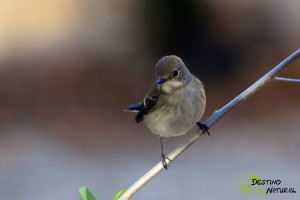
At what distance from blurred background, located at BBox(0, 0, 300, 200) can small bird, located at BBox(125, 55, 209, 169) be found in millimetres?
4649

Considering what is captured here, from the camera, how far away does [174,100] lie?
4.59m

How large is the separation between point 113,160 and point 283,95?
12.8 ft

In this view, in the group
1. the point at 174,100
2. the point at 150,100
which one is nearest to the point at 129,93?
the point at 150,100

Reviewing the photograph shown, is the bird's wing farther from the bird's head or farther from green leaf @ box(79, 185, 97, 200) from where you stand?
green leaf @ box(79, 185, 97, 200)

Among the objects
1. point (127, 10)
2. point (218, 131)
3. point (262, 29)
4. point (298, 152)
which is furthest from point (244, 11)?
point (298, 152)

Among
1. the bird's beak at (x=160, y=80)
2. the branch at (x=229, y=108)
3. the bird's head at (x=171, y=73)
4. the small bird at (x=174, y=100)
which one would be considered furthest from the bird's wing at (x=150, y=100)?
the branch at (x=229, y=108)

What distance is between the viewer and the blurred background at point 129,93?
10.4m

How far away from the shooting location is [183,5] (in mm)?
13211

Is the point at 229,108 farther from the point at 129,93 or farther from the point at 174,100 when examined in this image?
the point at 129,93

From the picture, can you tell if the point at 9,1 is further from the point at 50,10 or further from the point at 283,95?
the point at 283,95

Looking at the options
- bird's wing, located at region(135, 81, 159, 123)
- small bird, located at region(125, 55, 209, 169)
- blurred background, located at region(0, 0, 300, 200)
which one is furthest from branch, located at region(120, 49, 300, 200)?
blurred background, located at region(0, 0, 300, 200)

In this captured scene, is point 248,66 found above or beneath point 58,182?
above

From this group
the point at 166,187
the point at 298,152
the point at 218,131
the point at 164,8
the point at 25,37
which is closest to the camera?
the point at 166,187

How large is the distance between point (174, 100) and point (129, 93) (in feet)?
28.7
